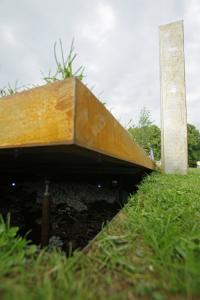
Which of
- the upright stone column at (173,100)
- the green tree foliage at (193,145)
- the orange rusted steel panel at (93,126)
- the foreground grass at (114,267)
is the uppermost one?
the green tree foliage at (193,145)

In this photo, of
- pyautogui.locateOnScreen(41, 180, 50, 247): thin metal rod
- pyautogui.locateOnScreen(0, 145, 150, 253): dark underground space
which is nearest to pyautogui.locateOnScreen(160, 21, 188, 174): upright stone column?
pyautogui.locateOnScreen(0, 145, 150, 253): dark underground space

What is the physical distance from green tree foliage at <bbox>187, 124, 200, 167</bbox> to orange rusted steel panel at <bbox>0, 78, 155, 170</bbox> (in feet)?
85.8

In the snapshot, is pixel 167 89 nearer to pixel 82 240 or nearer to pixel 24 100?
pixel 82 240

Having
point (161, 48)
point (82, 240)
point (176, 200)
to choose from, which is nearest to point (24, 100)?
point (176, 200)

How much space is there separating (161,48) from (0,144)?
381cm

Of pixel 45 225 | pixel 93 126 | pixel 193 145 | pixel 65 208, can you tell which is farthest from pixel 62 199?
pixel 193 145

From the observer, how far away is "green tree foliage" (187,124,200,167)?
2493 centimetres

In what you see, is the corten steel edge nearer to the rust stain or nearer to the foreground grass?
the rust stain

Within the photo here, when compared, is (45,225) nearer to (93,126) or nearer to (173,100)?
(93,126)

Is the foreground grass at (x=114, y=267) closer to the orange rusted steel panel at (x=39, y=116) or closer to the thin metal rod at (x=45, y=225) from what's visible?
the orange rusted steel panel at (x=39, y=116)

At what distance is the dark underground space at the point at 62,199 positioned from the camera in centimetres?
170

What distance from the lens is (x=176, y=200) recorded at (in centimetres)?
125

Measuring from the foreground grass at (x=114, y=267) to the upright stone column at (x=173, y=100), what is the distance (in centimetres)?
286

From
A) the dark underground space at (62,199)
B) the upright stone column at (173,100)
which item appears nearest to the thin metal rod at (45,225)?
the dark underground space at (62,199)
